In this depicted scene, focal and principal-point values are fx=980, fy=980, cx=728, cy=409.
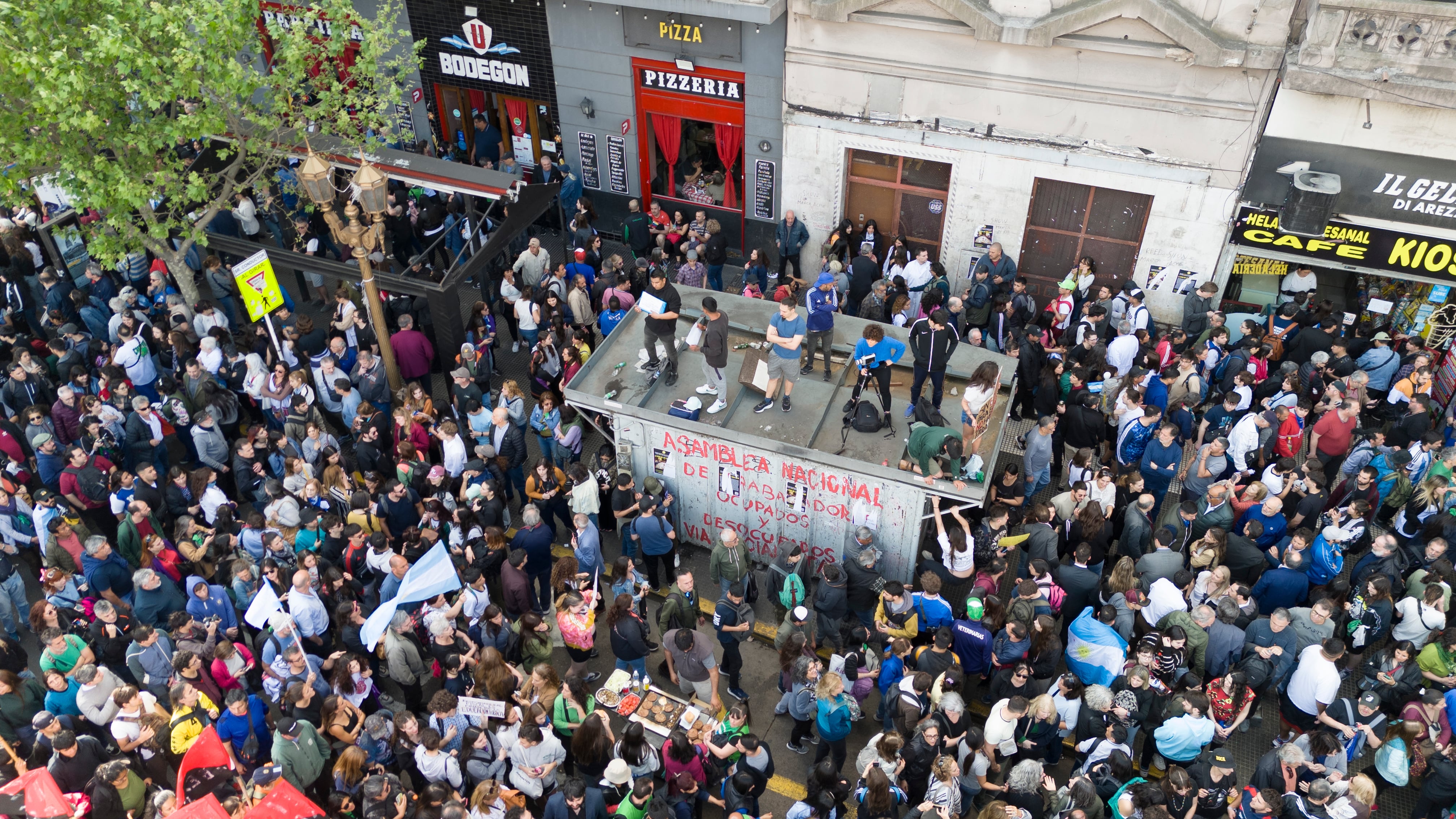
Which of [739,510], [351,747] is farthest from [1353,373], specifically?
[351,747]

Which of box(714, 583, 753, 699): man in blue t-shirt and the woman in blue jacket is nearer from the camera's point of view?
the woman in blue jacket

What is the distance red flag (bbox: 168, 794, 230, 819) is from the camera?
7.25 m

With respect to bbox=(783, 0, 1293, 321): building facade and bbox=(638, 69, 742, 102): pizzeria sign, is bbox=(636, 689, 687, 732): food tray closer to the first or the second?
bbox=(783, 0, 1293, 321): building facade

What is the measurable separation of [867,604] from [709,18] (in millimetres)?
10284

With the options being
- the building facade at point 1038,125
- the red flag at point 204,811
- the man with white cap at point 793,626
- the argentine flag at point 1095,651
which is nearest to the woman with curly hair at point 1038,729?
the argentine flag at point 1095,651

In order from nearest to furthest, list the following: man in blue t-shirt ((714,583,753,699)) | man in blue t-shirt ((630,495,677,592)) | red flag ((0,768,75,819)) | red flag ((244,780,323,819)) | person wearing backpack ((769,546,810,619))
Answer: red flag ((244,780,323,819)), red flag ((0,768,75,819)), man in blue t-shirt ((714,583,753,699)), person wearing backpack ((769,546,810,619)), man in blue t-shirt ((630,495,677,592))

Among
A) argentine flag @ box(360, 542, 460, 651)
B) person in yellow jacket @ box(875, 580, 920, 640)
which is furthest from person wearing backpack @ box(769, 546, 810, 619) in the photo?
argentine flag @ box(360, 542, 460, 651)

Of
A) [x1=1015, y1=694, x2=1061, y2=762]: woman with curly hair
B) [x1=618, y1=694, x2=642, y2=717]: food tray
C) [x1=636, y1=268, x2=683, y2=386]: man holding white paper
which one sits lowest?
[x1=618, y1=694, x2=642, y2=717]: food tray

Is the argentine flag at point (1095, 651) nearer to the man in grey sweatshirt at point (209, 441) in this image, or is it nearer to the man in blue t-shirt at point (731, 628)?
the man in blue t-shirt at point (731, 628)

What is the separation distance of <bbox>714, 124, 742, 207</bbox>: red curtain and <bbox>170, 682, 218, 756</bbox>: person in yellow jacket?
1224cm

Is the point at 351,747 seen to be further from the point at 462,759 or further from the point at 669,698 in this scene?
the point at 669,698

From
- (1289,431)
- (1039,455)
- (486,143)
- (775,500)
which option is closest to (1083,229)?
(1289,431)

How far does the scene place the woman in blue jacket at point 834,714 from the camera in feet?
28.5

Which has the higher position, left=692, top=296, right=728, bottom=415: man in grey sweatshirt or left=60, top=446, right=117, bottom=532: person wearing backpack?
left=692, top=296, right=728, bottom=415: man in grey sweatshirt
